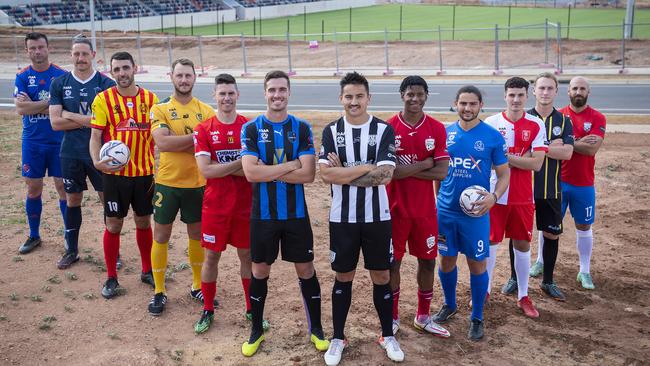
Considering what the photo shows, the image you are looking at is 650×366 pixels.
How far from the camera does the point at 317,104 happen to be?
2216 centimetres

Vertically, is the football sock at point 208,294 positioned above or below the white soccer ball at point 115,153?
below

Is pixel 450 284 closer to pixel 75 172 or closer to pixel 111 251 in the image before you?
pixel 111 251

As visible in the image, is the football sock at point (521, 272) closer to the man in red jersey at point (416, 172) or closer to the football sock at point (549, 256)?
the football sock at point (549, 256)

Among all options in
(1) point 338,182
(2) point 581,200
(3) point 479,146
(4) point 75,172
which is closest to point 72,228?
(4) point 75,172

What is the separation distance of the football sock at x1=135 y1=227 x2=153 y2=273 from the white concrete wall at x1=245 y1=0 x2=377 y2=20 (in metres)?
58.5

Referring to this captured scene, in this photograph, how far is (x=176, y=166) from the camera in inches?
259

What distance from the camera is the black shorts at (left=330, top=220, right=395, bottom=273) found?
18.2ft

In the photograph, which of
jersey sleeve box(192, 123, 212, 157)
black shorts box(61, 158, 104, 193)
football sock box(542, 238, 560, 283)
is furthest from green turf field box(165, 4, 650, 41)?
jersey sleeve box(192, 123, 212, 157)

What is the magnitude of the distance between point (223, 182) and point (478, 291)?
277 cm

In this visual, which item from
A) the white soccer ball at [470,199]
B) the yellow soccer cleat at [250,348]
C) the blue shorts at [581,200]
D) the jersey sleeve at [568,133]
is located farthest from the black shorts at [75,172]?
the blue shorts at [581,200]

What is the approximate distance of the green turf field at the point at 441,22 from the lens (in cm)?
4519

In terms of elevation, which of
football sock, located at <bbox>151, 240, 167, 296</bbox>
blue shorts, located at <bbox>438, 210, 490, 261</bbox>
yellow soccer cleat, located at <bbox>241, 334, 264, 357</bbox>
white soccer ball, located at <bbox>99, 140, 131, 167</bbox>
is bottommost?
yellow soccer cleat, located at <bbox>241, 334, 264, 357</bbox>

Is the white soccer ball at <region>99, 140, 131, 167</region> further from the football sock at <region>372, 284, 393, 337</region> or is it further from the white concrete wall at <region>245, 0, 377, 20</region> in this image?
the white concrete wall at <region>245, 0, 377, 20</region>

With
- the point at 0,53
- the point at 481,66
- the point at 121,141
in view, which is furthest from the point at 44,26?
the point at 121,141
